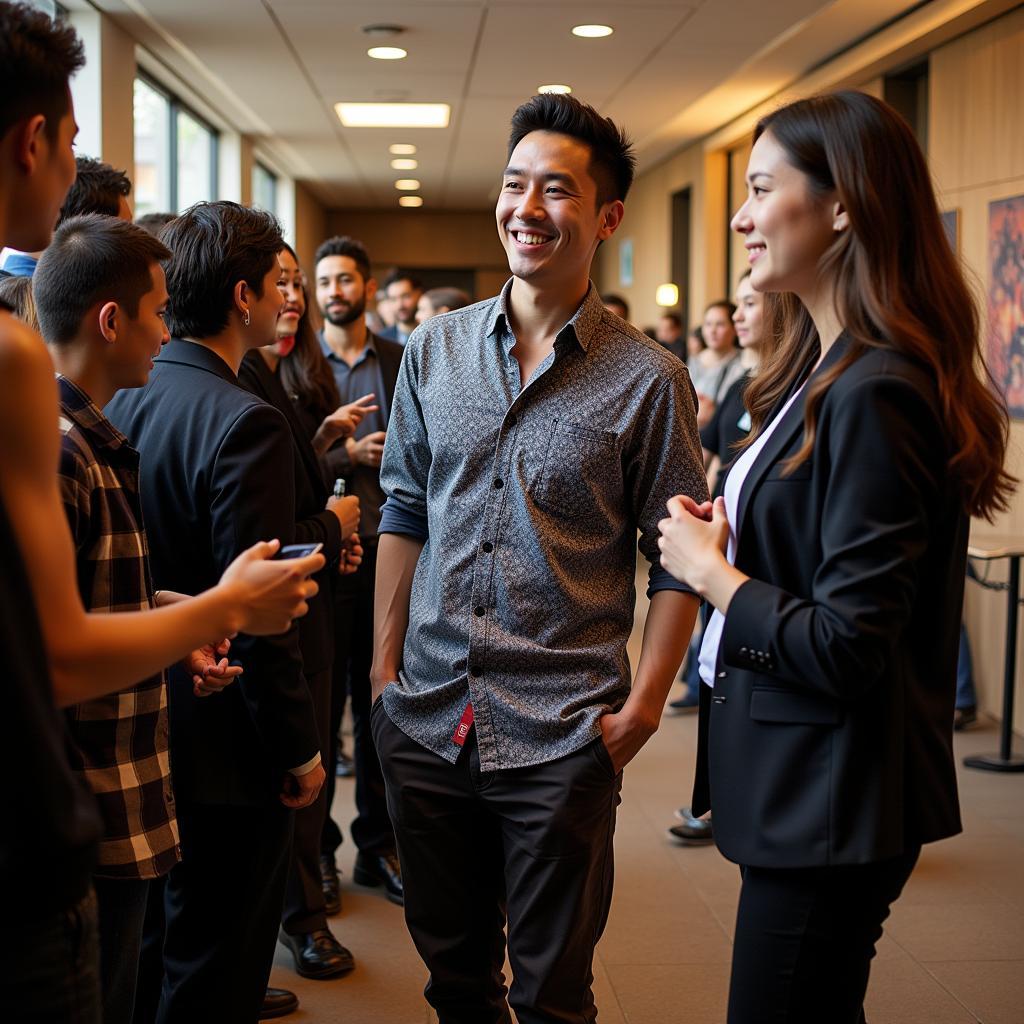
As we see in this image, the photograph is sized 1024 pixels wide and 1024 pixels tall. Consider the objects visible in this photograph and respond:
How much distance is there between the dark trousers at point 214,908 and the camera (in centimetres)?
224

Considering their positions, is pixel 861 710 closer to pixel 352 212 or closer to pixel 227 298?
pixel 227 298

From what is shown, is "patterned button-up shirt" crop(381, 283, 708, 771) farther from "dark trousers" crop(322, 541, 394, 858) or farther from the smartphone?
"dark trousers" crop(322, 541, 394, 858)

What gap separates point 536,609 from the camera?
196 cm

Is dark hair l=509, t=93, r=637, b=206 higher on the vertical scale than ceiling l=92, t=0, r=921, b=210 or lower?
lower

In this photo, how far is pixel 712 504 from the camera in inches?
69.7

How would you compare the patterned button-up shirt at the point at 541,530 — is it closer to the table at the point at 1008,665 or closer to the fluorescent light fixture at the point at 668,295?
the table at the point at 1008,665

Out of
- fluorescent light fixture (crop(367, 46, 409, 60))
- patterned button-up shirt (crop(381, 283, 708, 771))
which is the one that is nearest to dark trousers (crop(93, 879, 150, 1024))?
patterned button-up shirt (crop(381, 283, 708, 771))

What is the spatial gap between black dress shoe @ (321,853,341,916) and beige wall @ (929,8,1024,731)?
10.9 ft

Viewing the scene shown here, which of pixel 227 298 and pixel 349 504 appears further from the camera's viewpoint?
pixel 349 504

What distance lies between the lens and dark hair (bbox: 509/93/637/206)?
2.06m

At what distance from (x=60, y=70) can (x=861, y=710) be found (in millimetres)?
1202

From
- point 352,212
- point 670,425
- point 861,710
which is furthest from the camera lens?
point 352,212

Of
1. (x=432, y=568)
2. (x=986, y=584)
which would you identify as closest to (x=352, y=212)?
(x=986, y=584)

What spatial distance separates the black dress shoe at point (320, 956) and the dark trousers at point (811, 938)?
1.75 meters
